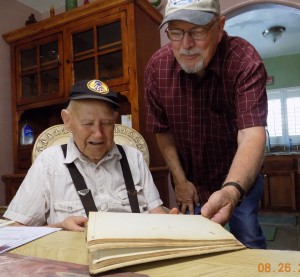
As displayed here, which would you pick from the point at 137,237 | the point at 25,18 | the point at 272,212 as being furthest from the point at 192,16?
the point at 272,212

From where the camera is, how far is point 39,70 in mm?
2666

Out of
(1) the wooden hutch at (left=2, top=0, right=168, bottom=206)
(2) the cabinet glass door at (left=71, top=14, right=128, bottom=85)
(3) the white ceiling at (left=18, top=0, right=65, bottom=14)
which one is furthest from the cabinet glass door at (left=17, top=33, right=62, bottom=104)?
(3) the white ceiling at (left=18, top=0, right=65, bottom=14)

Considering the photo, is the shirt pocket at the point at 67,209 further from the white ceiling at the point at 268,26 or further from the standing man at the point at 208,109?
the white ceiling at the point at 268,26

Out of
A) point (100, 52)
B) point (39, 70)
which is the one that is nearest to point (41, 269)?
point (100, 52)

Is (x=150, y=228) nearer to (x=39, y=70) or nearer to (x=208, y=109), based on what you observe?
(x=208, y=109)

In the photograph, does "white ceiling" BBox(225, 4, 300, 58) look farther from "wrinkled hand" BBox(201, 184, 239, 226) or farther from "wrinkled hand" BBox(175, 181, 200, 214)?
"wrinkled hand" BBox(201, 184, 239, 226)

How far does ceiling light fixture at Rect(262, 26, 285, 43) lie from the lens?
4711mm

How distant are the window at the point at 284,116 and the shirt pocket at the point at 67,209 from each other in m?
5.63

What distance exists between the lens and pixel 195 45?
1086 millimetres

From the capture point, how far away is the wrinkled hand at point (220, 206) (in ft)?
2.33

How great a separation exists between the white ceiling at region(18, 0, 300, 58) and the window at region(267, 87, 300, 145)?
80 cm

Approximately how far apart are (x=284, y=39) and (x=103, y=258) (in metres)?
5.70

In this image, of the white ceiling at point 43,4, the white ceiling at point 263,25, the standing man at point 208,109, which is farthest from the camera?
the white ceiling at point 263,25
